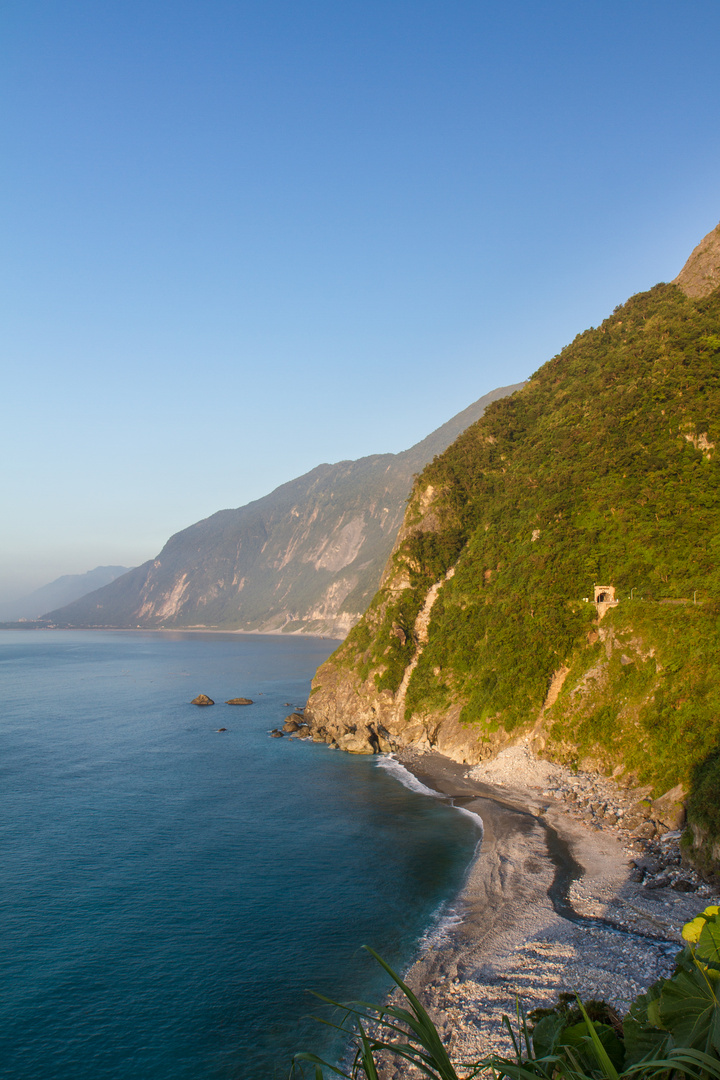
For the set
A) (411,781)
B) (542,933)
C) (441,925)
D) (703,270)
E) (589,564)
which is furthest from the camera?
(703,270)

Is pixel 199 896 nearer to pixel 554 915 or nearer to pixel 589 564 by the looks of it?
pixel 554 915

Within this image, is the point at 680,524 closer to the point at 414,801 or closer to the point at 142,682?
the point at 414,801

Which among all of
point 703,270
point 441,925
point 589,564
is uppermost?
point 703,270

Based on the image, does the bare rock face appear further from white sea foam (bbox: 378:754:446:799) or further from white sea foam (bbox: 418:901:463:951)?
white sea foam (bbox: 418:901:463:951)

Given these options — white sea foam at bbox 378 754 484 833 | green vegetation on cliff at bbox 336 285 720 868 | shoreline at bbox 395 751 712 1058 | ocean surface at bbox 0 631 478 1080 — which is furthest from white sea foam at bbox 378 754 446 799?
shoreline at bbox 395 751 712 1058

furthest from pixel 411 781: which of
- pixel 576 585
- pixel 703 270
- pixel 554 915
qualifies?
pixel 703 270
